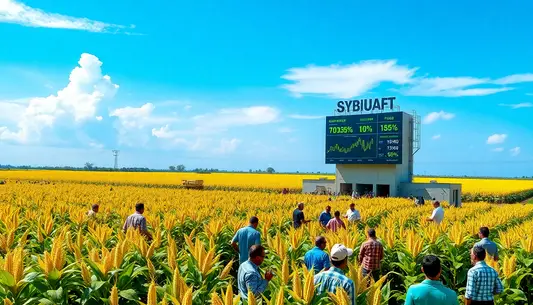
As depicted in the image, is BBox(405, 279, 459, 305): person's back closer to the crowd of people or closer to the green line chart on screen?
the crowd of people

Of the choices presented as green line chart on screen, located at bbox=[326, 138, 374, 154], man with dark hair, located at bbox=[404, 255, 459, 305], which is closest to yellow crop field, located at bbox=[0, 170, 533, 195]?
green line chart on screen, located at bbox=[326, 138, 374, 154]

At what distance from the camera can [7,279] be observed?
4.20m

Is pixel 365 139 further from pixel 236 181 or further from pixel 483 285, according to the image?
pixel 236 181

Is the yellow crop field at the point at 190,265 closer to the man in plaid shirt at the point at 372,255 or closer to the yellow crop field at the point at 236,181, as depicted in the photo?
the man in plaid shirt at the point at 372,255

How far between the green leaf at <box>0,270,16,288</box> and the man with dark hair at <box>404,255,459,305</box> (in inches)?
156

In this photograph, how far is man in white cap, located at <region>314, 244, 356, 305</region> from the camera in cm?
405

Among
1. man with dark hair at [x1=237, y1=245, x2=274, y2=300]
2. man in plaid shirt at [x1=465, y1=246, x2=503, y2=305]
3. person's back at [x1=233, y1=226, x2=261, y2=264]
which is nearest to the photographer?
man with dark hair at [x1=237, y1=245, x2=274, y2=300]

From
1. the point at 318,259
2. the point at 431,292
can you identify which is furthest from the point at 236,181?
the point at 431,292

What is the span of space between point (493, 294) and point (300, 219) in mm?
7020

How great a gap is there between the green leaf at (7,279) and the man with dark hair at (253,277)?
238cm

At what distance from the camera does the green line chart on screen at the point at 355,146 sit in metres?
36.5

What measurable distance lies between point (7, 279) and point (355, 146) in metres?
34.6

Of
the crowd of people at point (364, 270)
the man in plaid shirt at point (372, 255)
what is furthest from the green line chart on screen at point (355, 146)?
the man in plaid shirt at point (372, 255)

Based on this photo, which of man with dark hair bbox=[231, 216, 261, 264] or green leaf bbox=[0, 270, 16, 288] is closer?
green leaf bbox=[0, 270, 16, 288]
